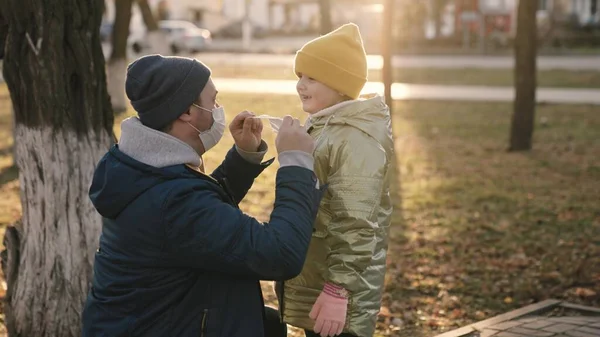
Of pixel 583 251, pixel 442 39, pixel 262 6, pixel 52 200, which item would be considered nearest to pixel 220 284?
pixel 52 200

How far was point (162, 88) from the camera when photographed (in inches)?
104

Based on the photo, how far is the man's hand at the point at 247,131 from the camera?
3078 mm

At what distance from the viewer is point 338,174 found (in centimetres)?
304

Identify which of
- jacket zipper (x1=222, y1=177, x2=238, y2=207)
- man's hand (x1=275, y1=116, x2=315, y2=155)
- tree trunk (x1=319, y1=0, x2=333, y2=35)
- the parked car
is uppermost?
man's hand (x1=275, y1=116, x2=315, y2=155)

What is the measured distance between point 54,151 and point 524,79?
8316 millimetres

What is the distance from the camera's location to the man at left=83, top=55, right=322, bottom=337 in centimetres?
255

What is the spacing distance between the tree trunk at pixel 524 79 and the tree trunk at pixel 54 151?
8.04 metres

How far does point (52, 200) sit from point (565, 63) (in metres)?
25.1

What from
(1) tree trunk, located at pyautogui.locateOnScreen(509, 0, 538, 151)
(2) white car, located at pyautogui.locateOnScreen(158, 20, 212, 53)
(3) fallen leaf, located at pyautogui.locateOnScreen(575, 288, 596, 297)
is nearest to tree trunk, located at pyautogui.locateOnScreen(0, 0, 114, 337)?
A: (3) fallen leaf, located at pyautogui.locateOnScreen(575, 288, 596, 297)

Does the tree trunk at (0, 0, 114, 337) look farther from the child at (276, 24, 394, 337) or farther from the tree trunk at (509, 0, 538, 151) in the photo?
the tree trunk at (509, 0, 538, 151)

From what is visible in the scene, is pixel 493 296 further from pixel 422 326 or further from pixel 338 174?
pixel 338 174

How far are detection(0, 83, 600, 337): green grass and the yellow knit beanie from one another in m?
2.59

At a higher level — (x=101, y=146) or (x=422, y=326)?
(x=101, y=146)

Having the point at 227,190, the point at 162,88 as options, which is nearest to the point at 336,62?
the point at 227,190
